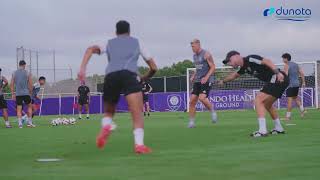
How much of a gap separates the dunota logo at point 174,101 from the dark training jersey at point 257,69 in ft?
84.0

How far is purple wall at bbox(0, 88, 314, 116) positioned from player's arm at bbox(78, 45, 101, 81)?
25.8 m

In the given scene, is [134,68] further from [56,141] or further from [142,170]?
[56,141]

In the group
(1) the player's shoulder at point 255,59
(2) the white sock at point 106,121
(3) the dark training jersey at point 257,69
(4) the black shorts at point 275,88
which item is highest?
(1) the player's shoulder at point 255,59

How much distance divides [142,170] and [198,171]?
1.93 ft

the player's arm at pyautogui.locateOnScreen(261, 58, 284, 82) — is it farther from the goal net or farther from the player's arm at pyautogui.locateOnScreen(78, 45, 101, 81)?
the goal net

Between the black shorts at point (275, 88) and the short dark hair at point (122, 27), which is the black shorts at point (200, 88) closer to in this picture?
the black shorts at point (275, 88)

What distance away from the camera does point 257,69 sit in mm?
10586

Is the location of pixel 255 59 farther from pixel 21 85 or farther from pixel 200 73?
pixel 21 85

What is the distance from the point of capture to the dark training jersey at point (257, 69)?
10.3m

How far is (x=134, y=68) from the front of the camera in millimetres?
7855

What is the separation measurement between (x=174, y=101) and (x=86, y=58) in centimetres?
2889

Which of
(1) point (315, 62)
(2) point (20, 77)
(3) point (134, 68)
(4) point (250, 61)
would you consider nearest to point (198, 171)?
(3) point (134, 68)

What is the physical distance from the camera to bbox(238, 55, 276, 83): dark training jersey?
33.9 feet

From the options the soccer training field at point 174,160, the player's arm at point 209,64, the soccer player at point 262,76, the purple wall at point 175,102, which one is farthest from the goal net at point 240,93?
the soccer training field at point 174,160
